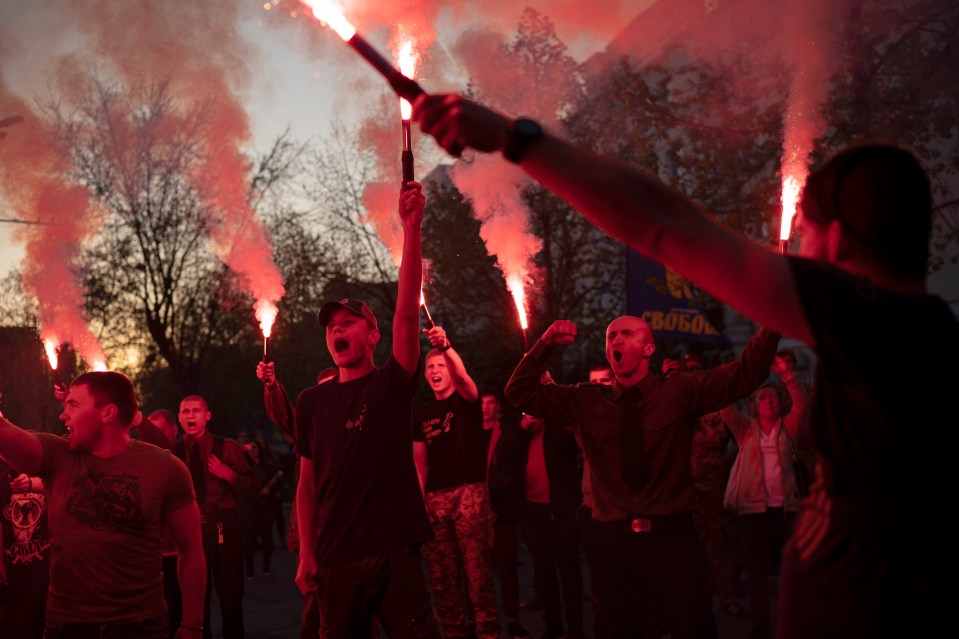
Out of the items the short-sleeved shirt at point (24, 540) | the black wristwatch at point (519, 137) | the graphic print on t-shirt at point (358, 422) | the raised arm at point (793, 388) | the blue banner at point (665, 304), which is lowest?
the short-sleeved shirt at point (24, 540)

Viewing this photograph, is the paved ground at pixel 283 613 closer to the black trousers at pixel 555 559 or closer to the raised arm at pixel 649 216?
the black trousers at pixel 555 559

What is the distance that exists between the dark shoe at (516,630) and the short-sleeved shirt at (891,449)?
26.5 feet

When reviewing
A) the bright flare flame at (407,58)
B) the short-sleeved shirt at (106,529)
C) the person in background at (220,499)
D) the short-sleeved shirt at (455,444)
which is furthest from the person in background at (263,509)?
the bright flare flame at (407,58)

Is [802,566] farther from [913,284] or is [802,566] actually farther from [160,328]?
[160,328]

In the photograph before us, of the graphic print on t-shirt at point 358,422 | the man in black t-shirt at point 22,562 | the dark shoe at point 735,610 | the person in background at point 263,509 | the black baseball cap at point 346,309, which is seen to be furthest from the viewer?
the person in background at point 263,509

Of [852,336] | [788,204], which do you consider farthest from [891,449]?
[788,204]

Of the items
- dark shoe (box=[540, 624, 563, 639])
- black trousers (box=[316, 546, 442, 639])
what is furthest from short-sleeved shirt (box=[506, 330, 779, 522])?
dark shoe (box=[540, 624, 563, 639])

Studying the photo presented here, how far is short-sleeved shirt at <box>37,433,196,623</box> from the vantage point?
496 cm

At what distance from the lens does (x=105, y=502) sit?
16.8 ft

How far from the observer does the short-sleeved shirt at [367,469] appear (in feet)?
17.6

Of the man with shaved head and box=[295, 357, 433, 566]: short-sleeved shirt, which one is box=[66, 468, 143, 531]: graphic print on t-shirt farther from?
the man with shaved head

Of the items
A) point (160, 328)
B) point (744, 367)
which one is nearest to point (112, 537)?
point (744, 367)

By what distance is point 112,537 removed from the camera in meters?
5.07

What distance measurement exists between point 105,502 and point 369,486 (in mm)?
1341
